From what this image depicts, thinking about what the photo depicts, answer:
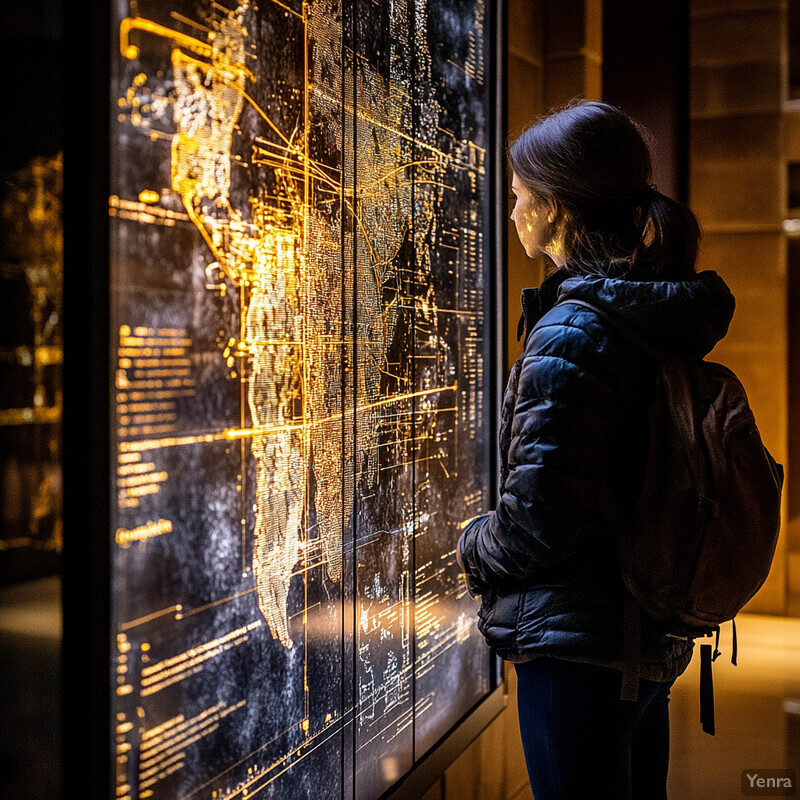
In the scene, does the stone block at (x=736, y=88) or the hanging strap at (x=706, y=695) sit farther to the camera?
the stone block at (x=736, y=88)

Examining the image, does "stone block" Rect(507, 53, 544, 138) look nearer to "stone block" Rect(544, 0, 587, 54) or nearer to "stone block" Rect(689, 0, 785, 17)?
"stone block" Rect(544, 0, 587, 54)

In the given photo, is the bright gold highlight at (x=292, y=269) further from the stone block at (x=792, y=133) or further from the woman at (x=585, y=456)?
the stone block at (x=792, y=133)

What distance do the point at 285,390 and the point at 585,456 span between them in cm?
63

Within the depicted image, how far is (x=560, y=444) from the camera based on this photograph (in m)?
1.48

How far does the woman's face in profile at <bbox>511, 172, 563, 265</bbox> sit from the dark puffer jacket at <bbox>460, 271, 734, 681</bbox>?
0.51 feet

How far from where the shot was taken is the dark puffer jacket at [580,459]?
1.49 metres

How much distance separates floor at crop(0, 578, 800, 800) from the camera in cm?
121

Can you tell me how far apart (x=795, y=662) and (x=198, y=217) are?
4647 mm

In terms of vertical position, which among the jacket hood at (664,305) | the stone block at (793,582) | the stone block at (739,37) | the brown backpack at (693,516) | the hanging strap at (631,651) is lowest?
the stone block at (793,582)

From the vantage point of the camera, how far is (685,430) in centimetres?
153

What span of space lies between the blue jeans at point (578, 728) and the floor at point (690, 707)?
0.81m

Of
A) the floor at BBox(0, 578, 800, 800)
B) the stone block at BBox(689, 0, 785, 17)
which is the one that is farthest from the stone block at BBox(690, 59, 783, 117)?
the floor at BBox(0, 578, 800, 800)

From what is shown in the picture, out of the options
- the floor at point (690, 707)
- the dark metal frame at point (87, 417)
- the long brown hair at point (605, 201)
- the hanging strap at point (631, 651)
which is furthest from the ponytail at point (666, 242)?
the floor at point (690, 707)

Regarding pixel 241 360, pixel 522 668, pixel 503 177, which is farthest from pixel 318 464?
pixel 503 177
